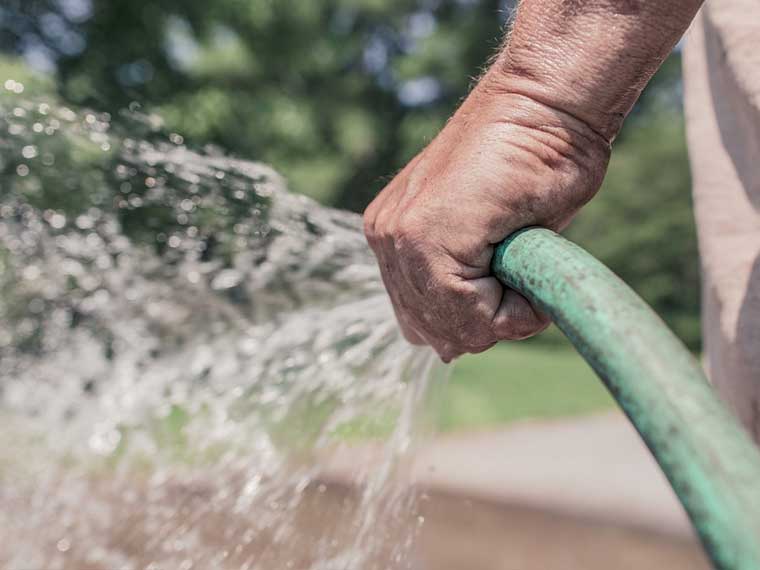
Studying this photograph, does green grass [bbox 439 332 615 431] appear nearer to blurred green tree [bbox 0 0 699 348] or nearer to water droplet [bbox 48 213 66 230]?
blurred green tree [bbox 0 0 699 348]

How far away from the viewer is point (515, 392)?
414 inches

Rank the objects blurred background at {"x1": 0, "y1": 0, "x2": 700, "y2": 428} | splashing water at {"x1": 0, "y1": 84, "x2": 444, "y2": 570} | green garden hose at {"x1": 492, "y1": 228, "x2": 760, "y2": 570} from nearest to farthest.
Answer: green garden hose at {"x1": 492, "y1": 228, "x2": 760, "y2": 570} < splashing water at {"x1": 0, "y1": 84, "x2": 444, "y2": 570} < blurred background at {"x1": 0, "y1": 0, "x2": 700, "y2": 428}

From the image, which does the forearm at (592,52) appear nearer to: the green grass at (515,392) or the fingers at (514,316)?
the fingers at (514,316)

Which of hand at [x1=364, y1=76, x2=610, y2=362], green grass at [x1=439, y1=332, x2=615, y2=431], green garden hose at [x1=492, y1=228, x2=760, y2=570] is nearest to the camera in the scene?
green garden hose at [x1=492, y1=228, x2=760, y2=570]

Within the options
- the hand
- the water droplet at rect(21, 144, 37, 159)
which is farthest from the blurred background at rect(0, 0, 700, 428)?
the hand

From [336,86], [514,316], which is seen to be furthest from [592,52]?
[336,86]

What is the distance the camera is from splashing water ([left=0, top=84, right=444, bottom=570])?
2.30 metres

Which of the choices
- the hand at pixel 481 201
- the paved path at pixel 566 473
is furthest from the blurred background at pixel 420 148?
the hand at pixel 481 201

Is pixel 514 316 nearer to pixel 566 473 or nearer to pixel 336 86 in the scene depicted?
pixel 566 473

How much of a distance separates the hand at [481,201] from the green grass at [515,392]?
689cm

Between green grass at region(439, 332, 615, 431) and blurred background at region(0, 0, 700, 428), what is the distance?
32 millimetres

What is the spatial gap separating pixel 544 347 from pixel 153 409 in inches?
542

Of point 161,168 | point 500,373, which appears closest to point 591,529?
point 161,168

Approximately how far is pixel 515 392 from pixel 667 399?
975 cm
